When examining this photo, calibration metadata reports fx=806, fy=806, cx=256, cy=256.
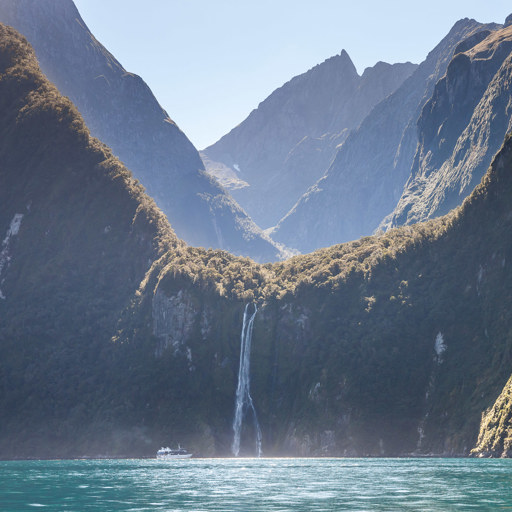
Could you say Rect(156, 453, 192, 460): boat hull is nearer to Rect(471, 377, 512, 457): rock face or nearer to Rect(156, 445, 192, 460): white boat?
Rect(156, 445, 192, 460): white boat

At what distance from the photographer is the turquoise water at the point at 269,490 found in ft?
206

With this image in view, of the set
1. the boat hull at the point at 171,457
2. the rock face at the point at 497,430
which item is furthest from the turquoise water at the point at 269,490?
the boat hull at the point at 171,457

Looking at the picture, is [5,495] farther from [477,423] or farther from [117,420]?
[117,420]

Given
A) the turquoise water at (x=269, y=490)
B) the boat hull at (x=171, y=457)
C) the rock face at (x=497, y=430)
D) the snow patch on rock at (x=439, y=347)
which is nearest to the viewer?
the turquoise water at (x=269, y=490)

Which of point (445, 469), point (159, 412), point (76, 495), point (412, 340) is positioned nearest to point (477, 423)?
point (412, 340)

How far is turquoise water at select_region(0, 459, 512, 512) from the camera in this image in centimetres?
6284

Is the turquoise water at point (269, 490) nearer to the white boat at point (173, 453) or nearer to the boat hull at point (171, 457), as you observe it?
the boat hull at point (171, 457)

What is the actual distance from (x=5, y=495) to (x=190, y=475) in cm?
3786

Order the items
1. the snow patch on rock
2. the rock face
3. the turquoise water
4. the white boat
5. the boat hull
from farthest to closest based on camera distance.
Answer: the snow patch on rock < the white boat < the boat hull < the rock face < the turquoise water

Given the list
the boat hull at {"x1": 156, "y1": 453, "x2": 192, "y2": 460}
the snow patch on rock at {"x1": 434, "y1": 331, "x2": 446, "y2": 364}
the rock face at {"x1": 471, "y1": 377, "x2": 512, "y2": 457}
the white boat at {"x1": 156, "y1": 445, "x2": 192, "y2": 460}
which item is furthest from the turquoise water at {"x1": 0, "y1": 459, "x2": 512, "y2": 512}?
the snow patch on rock at {"x1": 434, "y1": 331, "x2": 446, "y2": 364}

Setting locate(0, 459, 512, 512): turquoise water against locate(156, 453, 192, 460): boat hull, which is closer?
locate(0, 459, 512, 512): turquoise water

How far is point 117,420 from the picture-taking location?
193 meters

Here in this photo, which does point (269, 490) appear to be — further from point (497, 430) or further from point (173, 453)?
point (173, 453)

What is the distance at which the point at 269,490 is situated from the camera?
77.9 meters
